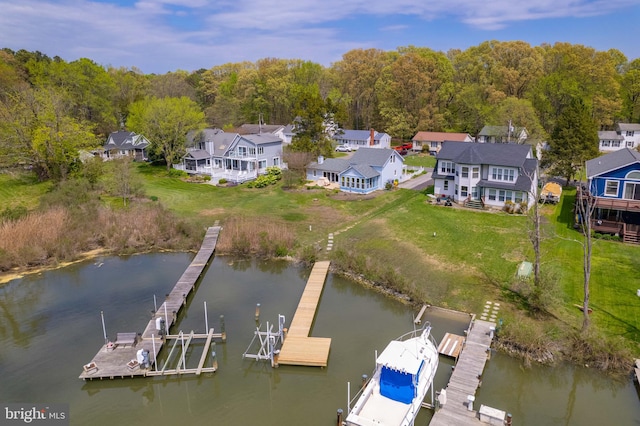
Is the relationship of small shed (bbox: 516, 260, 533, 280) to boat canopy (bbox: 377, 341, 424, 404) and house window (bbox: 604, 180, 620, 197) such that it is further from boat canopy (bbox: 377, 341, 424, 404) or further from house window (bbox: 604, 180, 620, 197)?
house window (bbox: 604, 180, 620, 197)

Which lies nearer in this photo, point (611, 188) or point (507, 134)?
point (611, 188)

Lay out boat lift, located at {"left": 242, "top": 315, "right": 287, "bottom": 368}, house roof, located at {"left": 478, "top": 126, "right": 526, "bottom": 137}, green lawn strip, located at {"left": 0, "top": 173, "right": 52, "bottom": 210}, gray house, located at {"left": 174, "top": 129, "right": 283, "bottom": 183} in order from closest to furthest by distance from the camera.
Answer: boat lift, located at {"left": 242, "top": 315, "right": 287, "bottom": 368}
green lawn strip, located at {"left": 0, "top": 173, "right": 52, "bottom": 210}
gray house, located at {"left": 174, "top": 129, "right": 283, "bottom": 183}
house roof, located at {"left": 478, "top": 126, "right": 526, "bottom": 137}

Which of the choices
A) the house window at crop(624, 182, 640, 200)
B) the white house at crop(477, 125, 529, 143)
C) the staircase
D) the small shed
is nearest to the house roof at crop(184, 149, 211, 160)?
the staircase

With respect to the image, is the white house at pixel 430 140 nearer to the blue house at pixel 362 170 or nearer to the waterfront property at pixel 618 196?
the blue house at pixel 362 170

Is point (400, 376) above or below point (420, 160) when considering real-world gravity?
below

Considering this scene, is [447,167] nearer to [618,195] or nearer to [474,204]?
[474,204]

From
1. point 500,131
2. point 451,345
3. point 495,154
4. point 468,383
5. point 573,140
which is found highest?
point 500,131

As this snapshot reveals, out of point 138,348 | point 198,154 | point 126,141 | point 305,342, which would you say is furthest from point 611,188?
point 126,141
